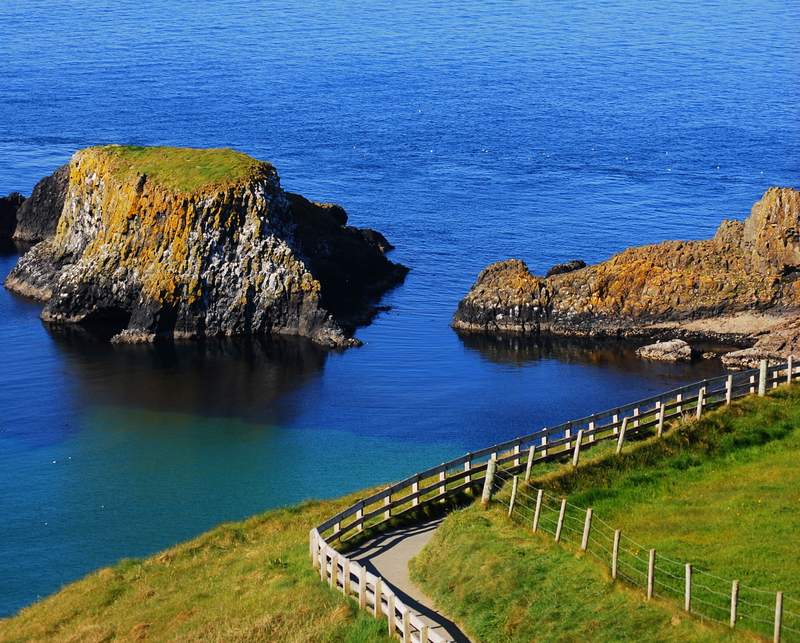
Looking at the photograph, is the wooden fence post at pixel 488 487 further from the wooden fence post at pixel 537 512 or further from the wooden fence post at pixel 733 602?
the wooden fence post at pixel 733 602

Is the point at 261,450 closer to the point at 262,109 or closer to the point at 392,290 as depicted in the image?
the point at 392,290

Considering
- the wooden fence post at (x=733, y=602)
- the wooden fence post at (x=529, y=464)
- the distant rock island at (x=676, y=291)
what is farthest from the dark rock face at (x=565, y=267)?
the wooden fence post at (x=733, y=602)

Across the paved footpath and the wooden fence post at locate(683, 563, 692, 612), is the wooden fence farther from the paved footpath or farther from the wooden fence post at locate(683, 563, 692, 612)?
the wooden fence post at locate(683, 563, 692, 612)

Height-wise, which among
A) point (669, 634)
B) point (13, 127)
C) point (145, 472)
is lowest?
point (145, 472)

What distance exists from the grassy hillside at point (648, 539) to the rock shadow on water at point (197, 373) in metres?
38.0

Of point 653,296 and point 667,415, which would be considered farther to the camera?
point 653,296

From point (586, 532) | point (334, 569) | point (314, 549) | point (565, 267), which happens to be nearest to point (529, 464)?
point (586, 532)

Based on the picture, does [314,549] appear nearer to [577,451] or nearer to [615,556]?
[615,556]

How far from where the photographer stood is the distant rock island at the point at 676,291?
334ft

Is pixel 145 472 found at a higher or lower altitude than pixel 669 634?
lower

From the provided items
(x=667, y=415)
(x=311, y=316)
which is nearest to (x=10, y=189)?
(x=311, y=316)

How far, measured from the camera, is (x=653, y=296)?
103562 millimetres

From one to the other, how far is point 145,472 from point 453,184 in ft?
276

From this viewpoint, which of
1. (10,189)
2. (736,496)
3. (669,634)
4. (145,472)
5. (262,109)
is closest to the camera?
(669,634)
